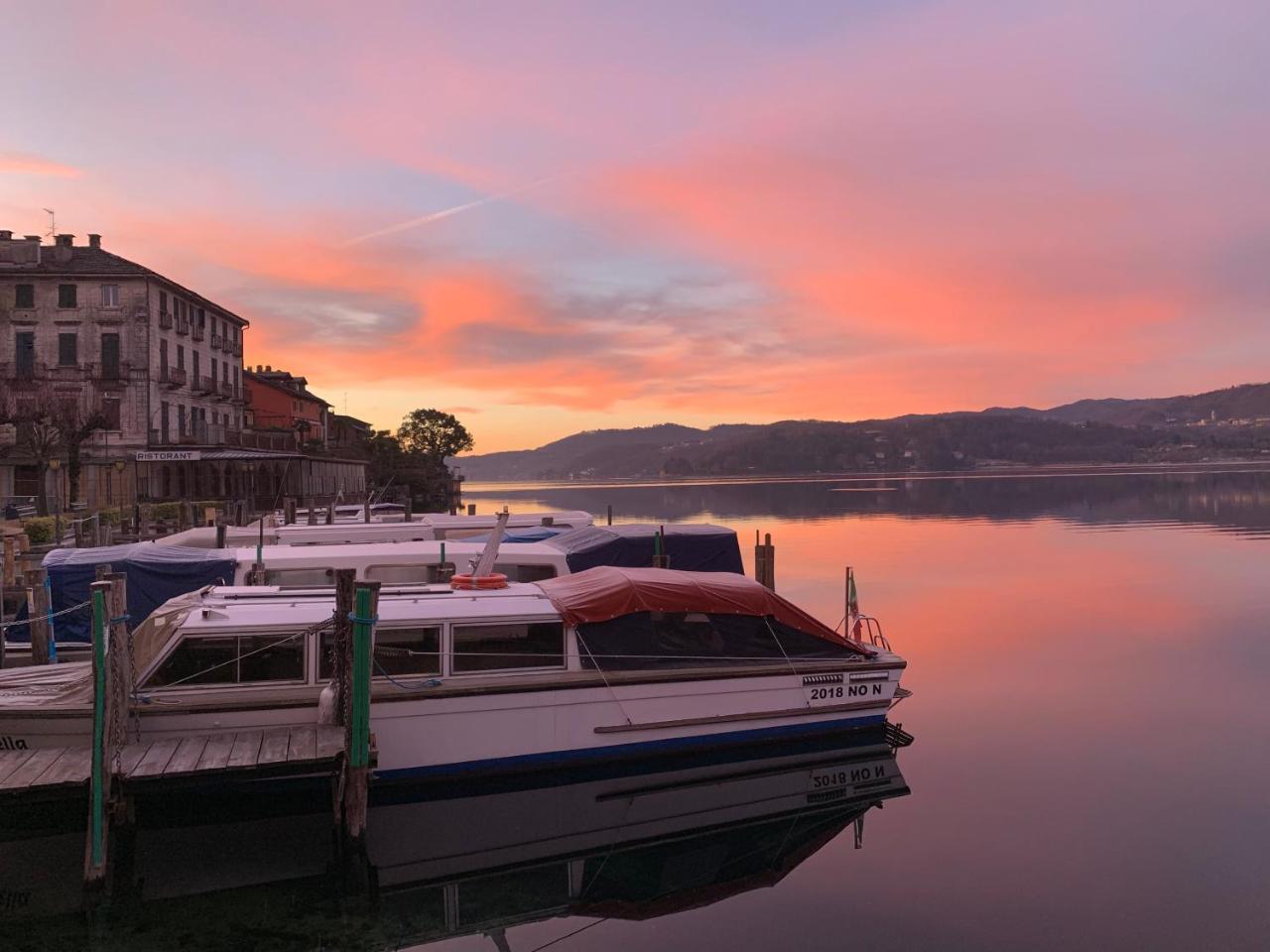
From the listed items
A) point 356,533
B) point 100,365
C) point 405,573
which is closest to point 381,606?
point 405,573

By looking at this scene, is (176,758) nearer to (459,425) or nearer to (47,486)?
(47,486)

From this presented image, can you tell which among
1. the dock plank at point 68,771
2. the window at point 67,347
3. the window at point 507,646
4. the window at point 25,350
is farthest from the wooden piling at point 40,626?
the window at point 25,350

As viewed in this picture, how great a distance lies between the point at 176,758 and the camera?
1184 centimetres

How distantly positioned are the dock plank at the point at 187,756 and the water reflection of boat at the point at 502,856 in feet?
4.75

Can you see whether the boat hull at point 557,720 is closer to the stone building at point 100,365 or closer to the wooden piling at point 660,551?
the wooden piling at point 660,551

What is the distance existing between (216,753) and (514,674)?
4.29m

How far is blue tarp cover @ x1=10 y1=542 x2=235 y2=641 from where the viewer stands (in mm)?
19984

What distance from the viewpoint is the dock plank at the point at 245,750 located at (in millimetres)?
11547

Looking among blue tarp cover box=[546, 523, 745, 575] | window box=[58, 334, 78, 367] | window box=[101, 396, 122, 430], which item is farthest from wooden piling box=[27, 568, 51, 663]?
window box=[58, 334, 78, 367]

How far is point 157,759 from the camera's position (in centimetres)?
1188

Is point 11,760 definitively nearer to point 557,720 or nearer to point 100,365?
point 557,720

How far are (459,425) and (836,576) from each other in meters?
85.9

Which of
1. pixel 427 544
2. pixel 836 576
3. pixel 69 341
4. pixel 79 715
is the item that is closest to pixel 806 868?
pixel 79 715

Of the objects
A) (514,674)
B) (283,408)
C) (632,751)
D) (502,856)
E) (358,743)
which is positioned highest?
(283,408)
